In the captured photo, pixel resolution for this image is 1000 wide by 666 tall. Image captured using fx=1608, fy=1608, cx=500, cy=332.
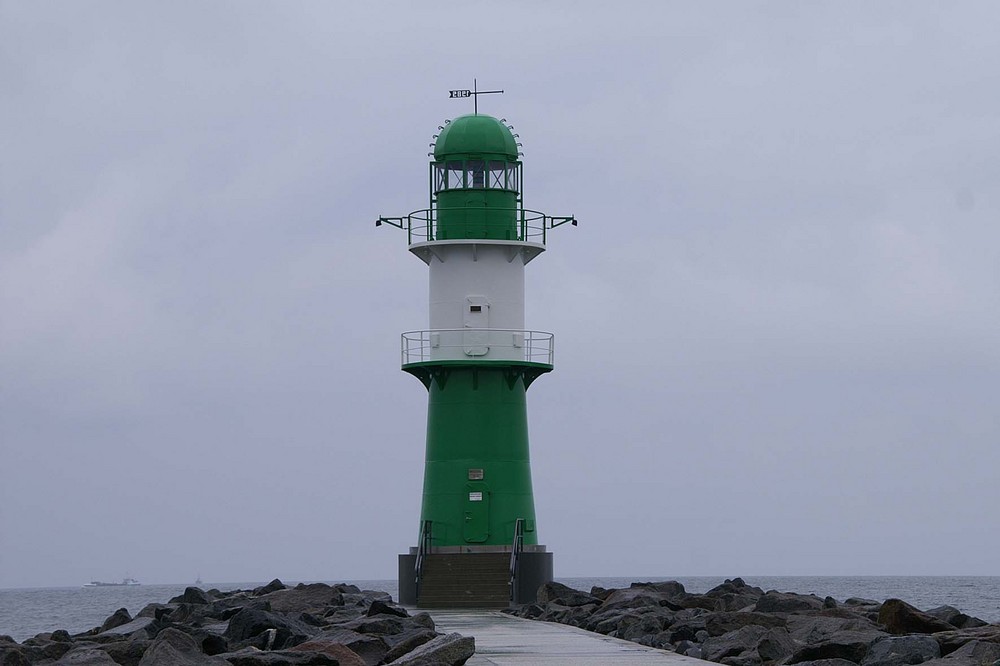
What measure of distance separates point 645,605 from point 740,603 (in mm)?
1243

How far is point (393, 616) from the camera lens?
1808 centimetres

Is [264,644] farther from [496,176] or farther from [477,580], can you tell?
[496,176]

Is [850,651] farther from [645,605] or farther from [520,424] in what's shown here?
[520,424]

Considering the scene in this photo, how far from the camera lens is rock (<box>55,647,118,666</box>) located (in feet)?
45.1

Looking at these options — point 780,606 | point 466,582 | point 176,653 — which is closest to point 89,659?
point 176,653

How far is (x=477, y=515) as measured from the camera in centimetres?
2541

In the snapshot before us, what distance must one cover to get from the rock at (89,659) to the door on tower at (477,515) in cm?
1124

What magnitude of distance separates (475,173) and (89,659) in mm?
13846

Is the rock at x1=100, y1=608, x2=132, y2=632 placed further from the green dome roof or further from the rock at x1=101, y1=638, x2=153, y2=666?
the green dome roof

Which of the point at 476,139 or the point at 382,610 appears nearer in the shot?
the point at 382,610

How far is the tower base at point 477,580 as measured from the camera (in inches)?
956

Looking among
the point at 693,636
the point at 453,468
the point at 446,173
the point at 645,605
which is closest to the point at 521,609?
the point at 645,605

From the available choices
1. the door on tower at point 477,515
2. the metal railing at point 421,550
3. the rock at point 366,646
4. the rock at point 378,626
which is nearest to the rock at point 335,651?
the rock at point 366,646

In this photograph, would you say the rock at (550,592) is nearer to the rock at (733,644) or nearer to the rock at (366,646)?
the rock at (733,644)
